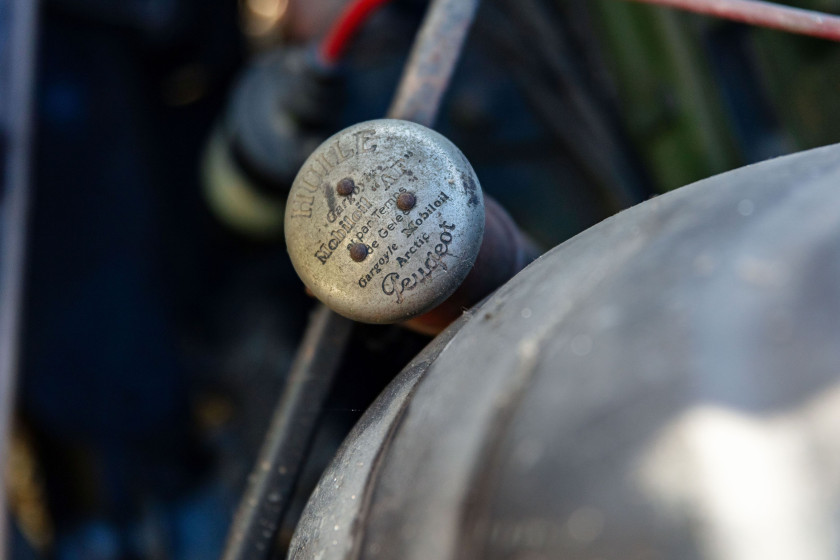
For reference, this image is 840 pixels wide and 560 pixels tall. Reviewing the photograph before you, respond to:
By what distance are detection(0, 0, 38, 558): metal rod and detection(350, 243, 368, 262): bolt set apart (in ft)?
1.63

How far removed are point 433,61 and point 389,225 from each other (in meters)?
0.21

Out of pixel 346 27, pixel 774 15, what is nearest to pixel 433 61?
pixel 346 27

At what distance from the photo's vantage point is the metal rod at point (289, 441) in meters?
0.60

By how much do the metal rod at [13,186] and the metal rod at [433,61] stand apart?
18.8 inches

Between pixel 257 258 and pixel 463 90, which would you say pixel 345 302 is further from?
pixel 257 258

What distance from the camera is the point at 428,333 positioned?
22.9 inches

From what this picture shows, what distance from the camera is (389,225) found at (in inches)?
18.2

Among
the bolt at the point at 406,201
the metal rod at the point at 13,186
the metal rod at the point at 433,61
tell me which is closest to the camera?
the bolt at the point at 406,201

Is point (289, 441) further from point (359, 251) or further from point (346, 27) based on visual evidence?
point (346, 27)

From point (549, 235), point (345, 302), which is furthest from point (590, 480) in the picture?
point (549, 235)

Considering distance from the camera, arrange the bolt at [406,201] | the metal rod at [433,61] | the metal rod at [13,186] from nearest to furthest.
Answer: the bolt at [406,201] → the metal rod at [433,61] → the metal rod at [13,186]

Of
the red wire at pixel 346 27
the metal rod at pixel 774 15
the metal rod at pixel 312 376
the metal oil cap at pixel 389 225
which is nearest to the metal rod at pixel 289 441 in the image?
the metal rod at pixel 312 376

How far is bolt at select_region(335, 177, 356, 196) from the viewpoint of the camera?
0.47 meters

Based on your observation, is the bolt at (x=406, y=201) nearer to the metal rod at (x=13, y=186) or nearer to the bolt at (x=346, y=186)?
the bolt at (x=346, y=186)
